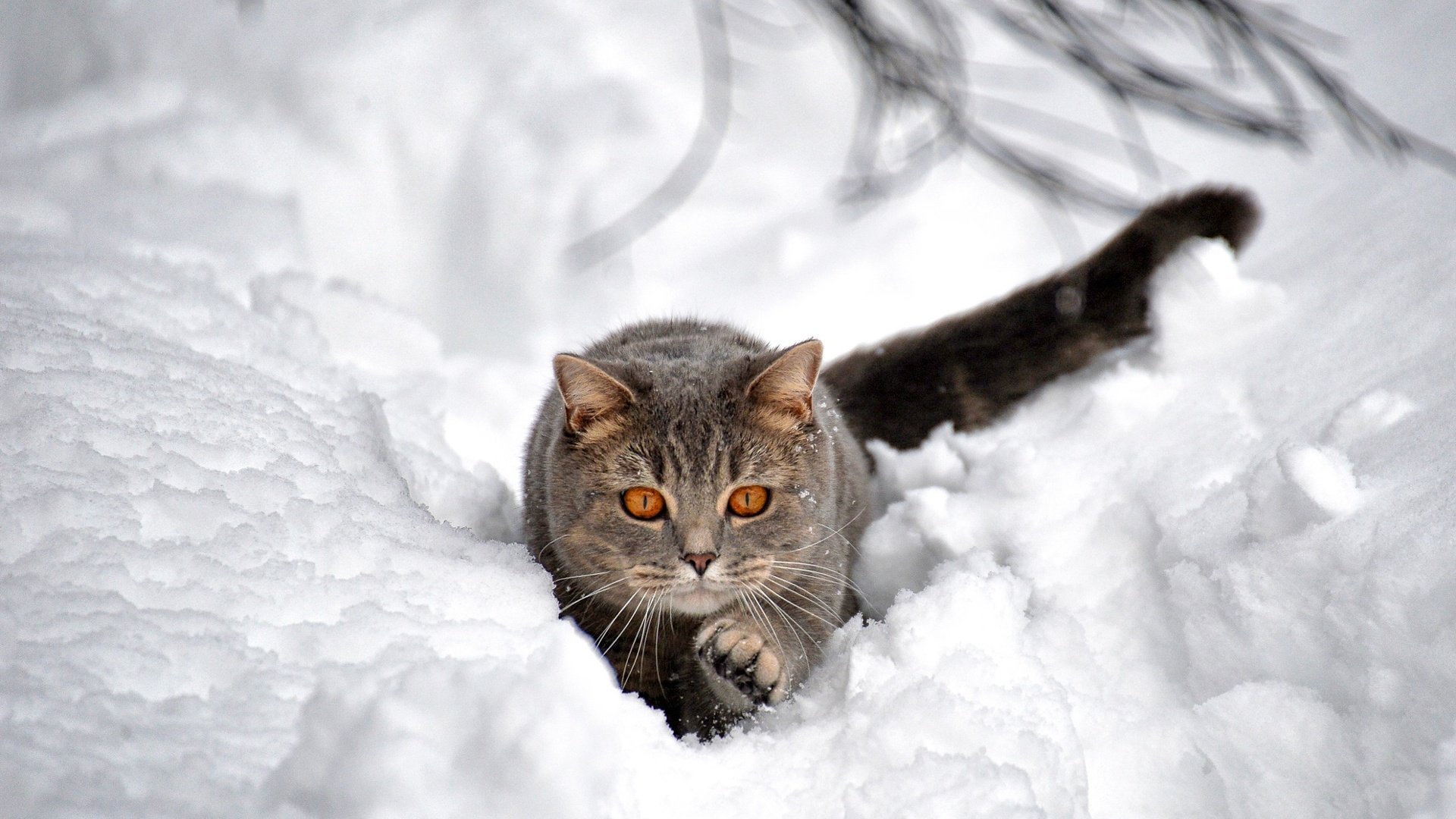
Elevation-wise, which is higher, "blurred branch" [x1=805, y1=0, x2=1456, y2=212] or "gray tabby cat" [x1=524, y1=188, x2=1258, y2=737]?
"blurred branch" [x1=805, y1=0, x2=1456, y2=212]

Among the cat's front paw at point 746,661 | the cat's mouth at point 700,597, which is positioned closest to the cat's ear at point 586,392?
the cat's mouth at point 700,597

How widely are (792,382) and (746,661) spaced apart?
23.4 inches

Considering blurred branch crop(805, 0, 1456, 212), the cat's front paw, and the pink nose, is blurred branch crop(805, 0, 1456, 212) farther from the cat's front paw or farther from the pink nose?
the cat's front paw

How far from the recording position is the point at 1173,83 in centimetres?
312

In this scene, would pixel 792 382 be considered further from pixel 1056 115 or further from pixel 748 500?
pixel 1056 115

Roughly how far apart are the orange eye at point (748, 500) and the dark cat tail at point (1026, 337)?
834mm

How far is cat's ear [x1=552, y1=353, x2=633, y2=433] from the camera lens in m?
2.00

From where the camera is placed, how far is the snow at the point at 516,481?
1203mm

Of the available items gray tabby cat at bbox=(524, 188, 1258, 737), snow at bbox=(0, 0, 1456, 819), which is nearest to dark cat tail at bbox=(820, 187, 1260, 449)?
snow at bbox=(0, 0, 1456, 819)

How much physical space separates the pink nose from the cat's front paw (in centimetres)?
11

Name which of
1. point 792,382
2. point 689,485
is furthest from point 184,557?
point 792,382

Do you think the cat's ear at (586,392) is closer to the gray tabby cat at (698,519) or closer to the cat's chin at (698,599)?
the gray tabby cat at (698,519)

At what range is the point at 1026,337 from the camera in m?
2.80

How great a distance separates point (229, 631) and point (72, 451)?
510 mm
